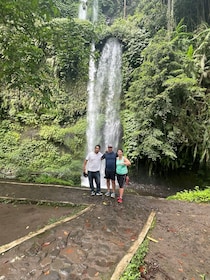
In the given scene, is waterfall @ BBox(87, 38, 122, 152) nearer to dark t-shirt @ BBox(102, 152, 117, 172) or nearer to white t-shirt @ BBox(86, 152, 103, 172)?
white t-shirt @ BBox(86, 152, 103, 172)

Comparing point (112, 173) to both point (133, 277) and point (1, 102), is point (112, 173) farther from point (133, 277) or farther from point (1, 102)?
point (1, 102)

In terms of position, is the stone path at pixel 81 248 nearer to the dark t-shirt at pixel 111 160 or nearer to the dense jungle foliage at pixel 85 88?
the dark t-shirt at pixel 111 160

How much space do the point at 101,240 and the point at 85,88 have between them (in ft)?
44.0

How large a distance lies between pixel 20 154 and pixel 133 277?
1210 cm

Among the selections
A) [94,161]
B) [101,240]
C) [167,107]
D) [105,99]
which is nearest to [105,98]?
[105,99]

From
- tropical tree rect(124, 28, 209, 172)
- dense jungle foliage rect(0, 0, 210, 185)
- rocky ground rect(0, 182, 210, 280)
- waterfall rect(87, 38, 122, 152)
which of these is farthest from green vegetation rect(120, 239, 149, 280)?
waterfall rect(87, 38, 122, 152)

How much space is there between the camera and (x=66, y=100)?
52.9 ft

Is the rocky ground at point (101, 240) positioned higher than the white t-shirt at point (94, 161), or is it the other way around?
the white t-shirt at point (94, 161)

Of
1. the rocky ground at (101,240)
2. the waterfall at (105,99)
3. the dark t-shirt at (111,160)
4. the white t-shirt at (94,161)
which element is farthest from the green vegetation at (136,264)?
the waterfall at (105,99)

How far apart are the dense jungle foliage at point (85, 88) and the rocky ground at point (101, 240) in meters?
2.45

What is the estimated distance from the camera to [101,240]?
403cm

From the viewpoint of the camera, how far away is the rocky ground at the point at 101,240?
323 centimetres

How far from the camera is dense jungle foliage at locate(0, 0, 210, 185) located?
17.2 ft

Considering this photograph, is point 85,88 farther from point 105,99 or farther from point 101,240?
point 101,240
